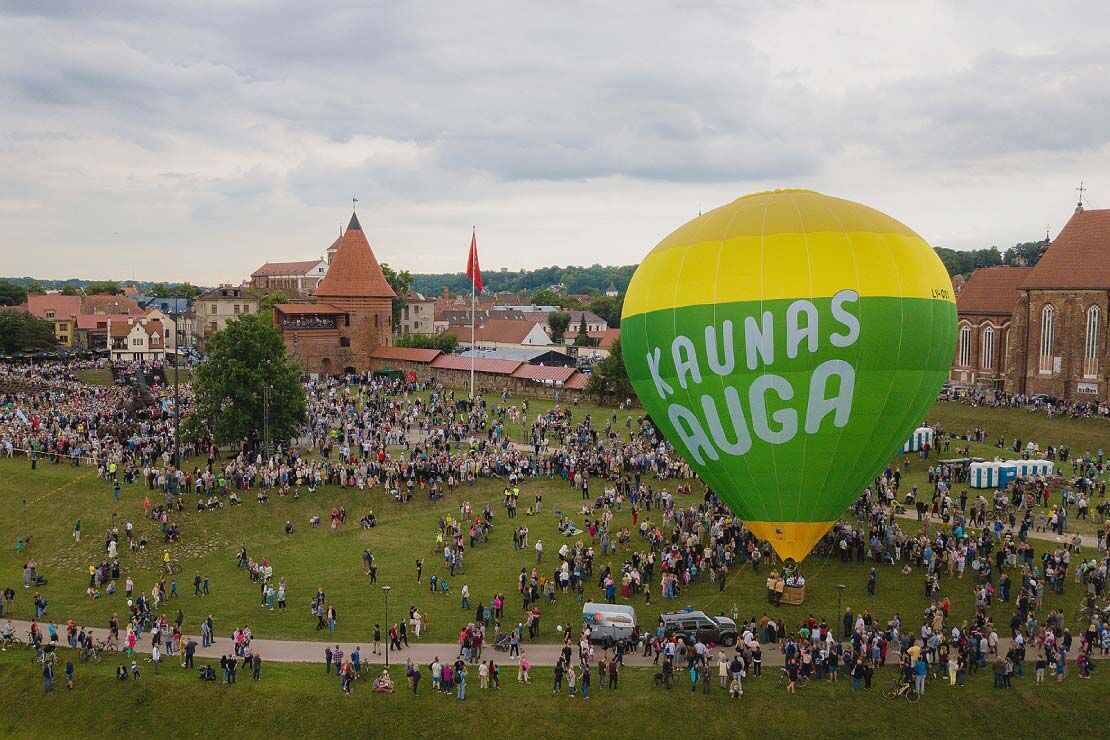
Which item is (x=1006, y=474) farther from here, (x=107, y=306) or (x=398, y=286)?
(x=107, y=306)

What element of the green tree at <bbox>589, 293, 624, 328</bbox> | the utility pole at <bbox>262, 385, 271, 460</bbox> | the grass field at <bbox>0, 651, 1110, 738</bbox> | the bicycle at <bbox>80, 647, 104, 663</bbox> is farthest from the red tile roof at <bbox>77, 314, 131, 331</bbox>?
the grass field at <bbox>0, 651, 1110, 738</bbox>

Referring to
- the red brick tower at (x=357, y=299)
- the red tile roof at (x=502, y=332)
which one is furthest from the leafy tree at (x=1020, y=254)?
the red brick tower at (x=357, y=299)

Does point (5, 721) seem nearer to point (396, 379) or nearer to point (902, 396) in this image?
point (902, 396)

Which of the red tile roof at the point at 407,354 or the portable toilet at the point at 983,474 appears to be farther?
the red tile roof at the point at 407,354

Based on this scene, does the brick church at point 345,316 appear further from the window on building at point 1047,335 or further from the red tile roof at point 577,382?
the window on building at point 1047,335

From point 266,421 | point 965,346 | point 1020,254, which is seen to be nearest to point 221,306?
point 266,421

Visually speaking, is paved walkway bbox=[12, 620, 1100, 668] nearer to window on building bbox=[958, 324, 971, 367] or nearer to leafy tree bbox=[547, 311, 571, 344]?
window on building bbox=[958, 324, 971, 367]
